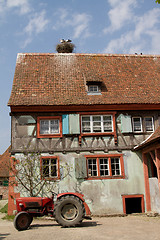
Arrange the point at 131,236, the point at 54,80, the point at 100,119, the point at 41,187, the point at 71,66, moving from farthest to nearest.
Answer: the point at 71,66, the point at 54,80, the point at 100,119, the point at 41,187, the point at 131,236

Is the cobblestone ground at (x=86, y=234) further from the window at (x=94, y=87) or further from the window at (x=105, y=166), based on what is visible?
the window at (x=94, y=87)

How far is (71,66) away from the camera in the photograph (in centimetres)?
1827

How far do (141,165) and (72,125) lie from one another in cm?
436

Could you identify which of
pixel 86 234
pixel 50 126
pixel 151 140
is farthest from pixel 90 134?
pixel 86 234

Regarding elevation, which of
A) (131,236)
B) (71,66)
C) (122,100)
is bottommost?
(131,236)

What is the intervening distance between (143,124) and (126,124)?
1043 millimetres

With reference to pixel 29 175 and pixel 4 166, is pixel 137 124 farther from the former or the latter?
pixel 4 166

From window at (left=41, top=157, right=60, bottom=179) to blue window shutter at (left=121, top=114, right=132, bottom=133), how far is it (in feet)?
13.2

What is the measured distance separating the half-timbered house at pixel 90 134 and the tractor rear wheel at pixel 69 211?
4.18 meters

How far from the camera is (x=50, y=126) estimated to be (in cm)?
1505

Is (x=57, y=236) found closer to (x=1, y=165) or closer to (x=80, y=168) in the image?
Result: (x=80, y=168)

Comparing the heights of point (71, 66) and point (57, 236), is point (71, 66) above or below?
above

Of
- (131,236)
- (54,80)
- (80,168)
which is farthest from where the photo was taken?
(54,80)

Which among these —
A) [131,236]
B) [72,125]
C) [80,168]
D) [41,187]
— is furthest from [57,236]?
[72,125]
